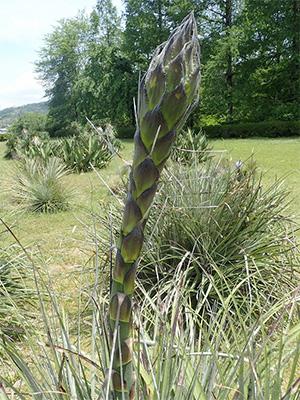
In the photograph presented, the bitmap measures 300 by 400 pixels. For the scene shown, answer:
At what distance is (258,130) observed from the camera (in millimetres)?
26500

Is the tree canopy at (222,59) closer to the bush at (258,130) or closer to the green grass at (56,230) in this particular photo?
the bush at (258,130)

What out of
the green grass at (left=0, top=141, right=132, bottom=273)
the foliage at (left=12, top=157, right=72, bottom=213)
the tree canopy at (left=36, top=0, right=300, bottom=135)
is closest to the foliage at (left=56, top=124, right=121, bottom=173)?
the green grass at (left=0, top=141, right=132, bottom=273)

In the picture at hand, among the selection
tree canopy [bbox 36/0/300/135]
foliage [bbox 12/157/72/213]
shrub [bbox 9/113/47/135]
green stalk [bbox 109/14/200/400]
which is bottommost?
foliage [bbox 12/157/72/213]

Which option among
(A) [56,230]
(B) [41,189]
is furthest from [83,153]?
(A) [56,230]

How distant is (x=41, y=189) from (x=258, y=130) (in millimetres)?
20836

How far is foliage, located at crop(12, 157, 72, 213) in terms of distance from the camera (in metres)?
8.29

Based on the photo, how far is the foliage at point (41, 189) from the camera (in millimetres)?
8289

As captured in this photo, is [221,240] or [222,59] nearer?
[221,240]

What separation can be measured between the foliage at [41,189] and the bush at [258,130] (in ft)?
59.6

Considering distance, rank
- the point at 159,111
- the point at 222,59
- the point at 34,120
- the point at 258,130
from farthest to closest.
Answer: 1. the point at 34,120
2. the point at 222,59
3. the point at 258,130
4. the point at 159,111

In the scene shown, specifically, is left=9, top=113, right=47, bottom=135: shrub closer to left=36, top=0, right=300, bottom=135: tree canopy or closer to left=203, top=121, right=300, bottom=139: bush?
left=36, top=0, right=300, bottom=135: tree canopy

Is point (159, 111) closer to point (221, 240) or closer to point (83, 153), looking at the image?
point (221, 240)

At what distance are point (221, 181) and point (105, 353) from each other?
282 centimetres

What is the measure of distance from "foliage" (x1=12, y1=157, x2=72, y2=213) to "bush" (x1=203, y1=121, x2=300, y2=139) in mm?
18177
